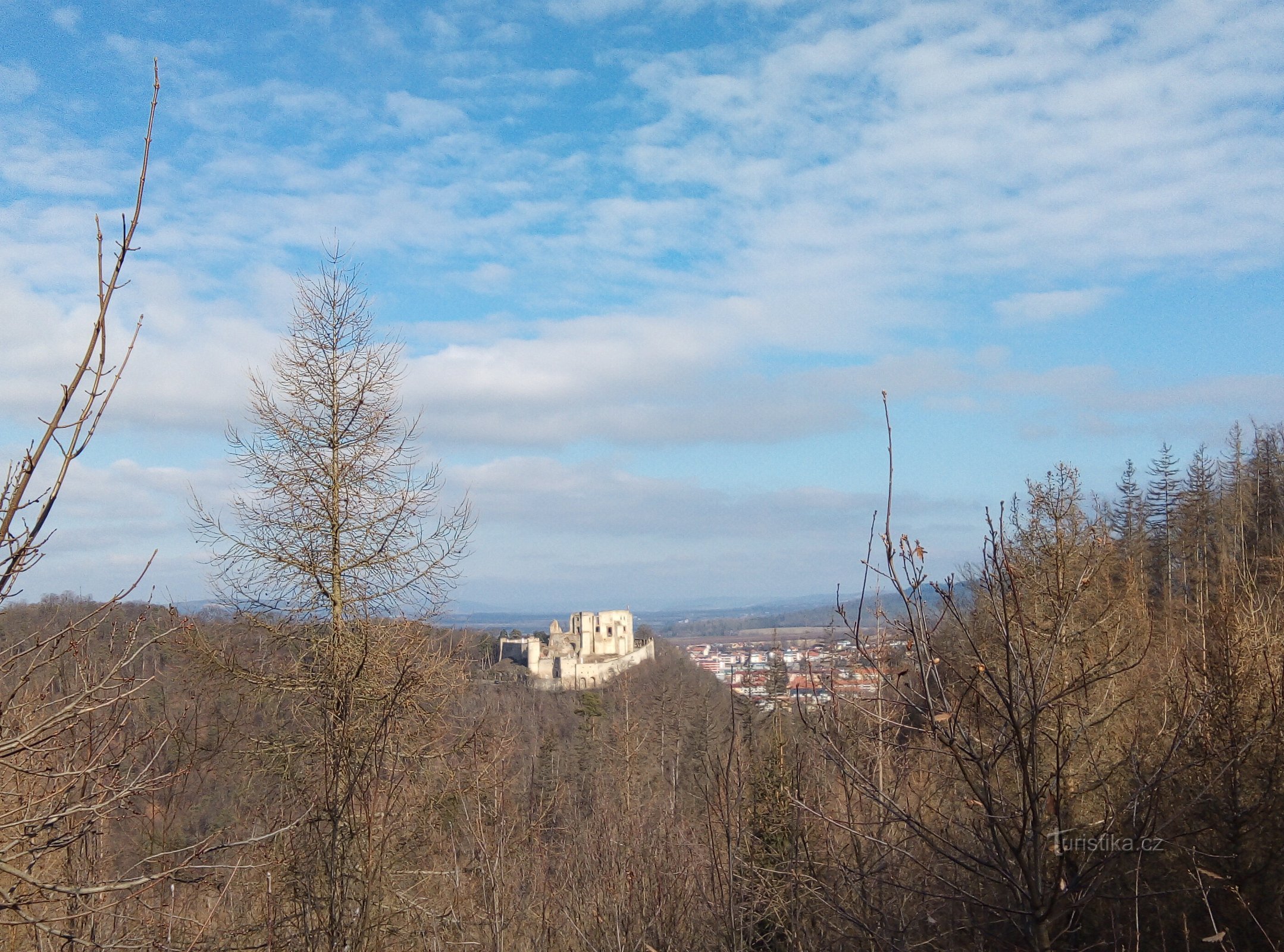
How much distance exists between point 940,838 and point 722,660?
387cm

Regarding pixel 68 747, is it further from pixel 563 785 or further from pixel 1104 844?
pixel 563 785

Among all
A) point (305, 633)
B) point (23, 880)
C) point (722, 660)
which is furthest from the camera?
point (305, 633)

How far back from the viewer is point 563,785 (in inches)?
622

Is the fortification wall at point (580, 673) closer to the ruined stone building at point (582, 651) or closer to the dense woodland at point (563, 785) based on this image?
the ruined stone building at point (582, 651)

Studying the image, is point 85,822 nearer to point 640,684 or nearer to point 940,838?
point 940,838

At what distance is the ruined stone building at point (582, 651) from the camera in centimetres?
6469

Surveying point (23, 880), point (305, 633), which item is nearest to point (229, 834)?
point (305, 633)

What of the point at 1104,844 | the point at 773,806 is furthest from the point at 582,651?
the point at 1104,844

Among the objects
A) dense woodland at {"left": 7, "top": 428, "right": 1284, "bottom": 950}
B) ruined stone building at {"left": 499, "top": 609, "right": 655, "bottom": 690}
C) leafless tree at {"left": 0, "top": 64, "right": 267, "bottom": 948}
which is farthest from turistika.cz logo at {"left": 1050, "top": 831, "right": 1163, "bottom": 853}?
ruined stone building at {"left": 499, "top": 609, "right": 655, "bottom": 690}

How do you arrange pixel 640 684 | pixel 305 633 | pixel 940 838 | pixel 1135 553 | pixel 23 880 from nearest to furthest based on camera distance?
1. pixel 23 880
2. pixel 940 838
3. pixel 305 633
4. pixel 1135 553
5. pixel 640 684

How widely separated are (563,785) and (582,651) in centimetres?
5460

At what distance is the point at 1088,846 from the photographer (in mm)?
3053

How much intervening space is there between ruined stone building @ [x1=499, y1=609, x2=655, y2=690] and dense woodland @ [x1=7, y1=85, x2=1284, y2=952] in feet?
157

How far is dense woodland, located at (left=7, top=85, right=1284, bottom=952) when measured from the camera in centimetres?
278
